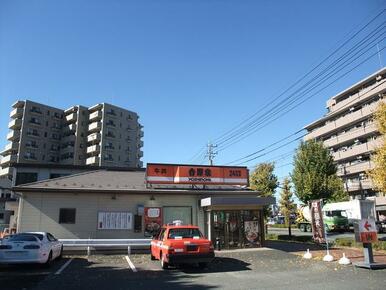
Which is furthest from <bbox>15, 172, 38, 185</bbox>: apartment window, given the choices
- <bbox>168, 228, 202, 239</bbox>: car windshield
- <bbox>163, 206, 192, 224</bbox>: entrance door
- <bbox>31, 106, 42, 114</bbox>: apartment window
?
<bbox>31, 106, 42, 114</bbox>: apartment window

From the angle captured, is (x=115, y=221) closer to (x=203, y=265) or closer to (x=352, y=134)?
(x=203, y=265)

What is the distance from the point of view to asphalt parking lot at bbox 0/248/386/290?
10625 millimetres

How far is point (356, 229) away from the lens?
14.6m

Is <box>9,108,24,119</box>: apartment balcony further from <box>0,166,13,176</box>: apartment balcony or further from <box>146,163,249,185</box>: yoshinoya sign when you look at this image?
<box>146,163,249,185</box>: yoshinoya sign

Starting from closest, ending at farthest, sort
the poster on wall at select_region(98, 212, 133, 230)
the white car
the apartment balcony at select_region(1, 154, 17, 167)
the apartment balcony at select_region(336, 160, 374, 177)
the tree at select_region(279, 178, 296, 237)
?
the white car < the poster on wall at select_region(98, 212, 133, 230) < the tree at select_region(279, 178, 296, 237) < the apartment balcony at select_region(336, 160, 374, 177) < the apartment balcony at select_region(1, 154, 17, 167)

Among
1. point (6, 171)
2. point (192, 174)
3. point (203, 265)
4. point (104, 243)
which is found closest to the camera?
point (203, 265)

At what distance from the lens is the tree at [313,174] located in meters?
29.8

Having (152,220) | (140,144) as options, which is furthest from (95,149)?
(152,220)

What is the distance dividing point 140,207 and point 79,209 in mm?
3338

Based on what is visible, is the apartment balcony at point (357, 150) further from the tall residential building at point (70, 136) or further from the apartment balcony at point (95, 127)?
the apartment balcony at point (95, 127)

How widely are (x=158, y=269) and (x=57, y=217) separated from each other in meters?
9.00

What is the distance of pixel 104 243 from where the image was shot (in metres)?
19.6

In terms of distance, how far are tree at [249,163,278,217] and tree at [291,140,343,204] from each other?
11.4 ft

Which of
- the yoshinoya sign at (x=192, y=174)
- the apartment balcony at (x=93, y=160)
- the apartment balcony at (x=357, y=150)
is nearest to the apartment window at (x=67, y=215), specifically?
the yoshinoya sign at (x=192, y=174)
